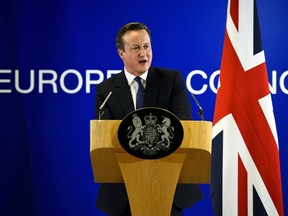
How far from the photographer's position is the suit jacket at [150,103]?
2.95 meters

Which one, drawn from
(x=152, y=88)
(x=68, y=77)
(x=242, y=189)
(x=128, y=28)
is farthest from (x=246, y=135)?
(x=68, y=77)

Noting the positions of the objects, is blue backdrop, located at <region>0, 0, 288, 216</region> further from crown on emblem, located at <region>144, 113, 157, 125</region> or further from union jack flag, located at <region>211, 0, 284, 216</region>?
crown on emblem, located at <region>144, 113, 157, 125</region>

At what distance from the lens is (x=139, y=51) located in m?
3.15

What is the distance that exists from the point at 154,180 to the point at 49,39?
2.24 meters

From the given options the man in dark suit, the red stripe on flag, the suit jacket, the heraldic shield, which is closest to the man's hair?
the man in dark suit

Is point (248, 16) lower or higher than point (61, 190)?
higher

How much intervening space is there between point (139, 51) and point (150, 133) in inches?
27.2

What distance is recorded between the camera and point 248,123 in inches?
144

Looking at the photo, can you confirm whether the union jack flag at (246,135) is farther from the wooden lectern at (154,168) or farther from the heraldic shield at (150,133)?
the heraldic shield at (150,133)

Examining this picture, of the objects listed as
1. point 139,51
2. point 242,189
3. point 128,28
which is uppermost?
point 128,28

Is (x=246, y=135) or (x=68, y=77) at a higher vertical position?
(x=68, y=77)

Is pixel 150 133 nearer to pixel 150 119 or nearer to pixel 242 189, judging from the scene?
pixel 150 119

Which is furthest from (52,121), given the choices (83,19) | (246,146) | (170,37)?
(246,146)

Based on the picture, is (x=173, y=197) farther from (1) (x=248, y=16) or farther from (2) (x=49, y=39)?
(2) (x=49, y=39)
